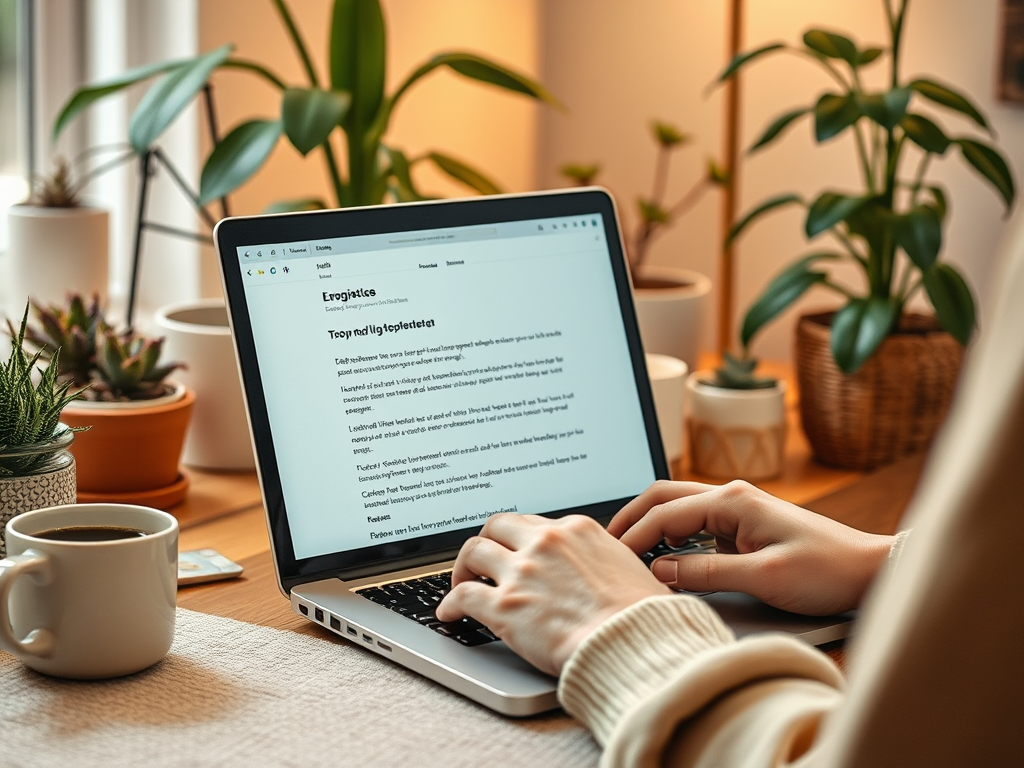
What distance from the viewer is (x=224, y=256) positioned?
31.8 inches

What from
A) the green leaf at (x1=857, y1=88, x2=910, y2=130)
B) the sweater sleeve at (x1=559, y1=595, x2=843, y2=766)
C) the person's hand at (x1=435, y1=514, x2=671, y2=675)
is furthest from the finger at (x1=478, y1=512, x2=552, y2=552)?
the green leaf at (x1=857, y1=88, x2=910, y2=130)

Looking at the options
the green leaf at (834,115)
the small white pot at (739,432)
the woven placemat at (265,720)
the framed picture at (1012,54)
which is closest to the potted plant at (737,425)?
the small white pot at (739,432)

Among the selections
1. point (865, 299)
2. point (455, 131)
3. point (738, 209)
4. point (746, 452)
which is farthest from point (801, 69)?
point (746, 452)

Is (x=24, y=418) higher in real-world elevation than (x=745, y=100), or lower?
lower


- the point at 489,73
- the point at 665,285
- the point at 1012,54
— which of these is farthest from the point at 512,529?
the point at 1012,54

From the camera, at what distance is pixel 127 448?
3.34ft

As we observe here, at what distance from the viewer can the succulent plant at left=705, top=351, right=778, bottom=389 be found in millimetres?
1252

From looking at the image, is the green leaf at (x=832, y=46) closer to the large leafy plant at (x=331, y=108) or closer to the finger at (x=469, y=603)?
the large leafy plant at (x=331, y=108)

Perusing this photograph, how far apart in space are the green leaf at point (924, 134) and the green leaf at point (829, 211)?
0.07m

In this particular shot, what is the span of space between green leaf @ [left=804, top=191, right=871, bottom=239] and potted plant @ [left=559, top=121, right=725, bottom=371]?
192 mm

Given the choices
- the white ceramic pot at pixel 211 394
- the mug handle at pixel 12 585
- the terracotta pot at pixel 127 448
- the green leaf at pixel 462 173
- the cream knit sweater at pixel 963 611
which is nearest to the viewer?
the cream knit sweater at pixel 963 611

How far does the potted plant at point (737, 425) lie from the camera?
1.23 m

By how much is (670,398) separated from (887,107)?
0.35m

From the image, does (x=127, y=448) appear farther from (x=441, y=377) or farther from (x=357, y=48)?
(x=357, y=48)
